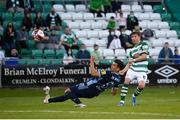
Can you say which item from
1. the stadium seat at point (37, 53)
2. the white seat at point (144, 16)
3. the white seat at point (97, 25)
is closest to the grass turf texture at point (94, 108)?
the stadium seat at point (37, 53)

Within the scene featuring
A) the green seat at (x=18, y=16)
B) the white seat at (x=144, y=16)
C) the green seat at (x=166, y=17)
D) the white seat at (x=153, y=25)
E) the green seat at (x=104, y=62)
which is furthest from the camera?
the green seat at (x=166, y=17)

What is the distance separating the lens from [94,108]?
60.8 ft

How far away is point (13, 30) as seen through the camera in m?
30.3

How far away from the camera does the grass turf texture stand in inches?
637

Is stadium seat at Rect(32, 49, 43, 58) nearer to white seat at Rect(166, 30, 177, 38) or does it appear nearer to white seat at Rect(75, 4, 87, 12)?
white seat at Rect(75, 4, 87, 12)

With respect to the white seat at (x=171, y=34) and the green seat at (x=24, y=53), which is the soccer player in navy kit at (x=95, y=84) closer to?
the green seat at (x=24, y=53)

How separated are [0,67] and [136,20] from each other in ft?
28.2

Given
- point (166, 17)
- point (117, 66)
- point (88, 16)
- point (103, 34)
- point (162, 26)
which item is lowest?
point (117, 66)

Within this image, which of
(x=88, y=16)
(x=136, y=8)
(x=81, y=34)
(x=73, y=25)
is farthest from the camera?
(x=136, y=8)

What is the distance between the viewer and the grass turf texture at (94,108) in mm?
16172

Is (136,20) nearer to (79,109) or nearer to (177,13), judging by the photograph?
(177,13)

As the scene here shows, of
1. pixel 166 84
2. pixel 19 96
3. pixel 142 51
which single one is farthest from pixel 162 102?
pixel 166 84

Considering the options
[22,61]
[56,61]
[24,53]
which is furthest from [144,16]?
[22,61]

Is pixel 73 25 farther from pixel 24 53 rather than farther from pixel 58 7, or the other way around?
pixel 24 53
